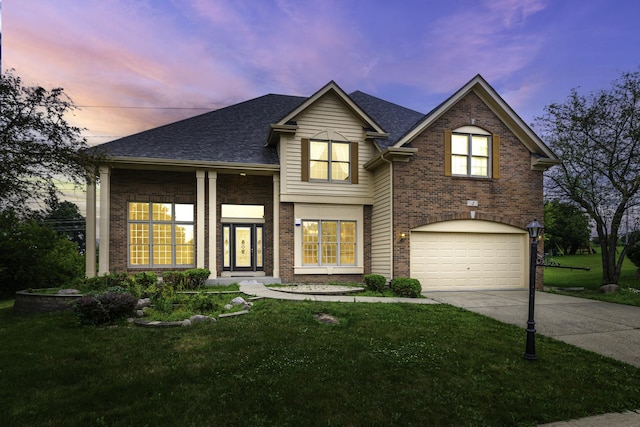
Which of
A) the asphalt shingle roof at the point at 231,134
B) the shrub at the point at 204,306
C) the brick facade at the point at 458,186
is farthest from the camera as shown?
the asphalt shingle roof at the point at 231,134

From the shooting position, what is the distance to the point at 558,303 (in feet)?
34.0

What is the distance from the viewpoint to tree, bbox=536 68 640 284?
43.3 feet

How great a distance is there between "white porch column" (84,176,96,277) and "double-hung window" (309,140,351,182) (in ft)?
25.5

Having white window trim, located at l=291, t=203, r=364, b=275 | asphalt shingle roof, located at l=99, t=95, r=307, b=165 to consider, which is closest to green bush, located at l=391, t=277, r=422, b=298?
white window trim, located at l=291, t=203, r=364, b=275

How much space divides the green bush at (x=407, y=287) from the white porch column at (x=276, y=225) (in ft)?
14.7

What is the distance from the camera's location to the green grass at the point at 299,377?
12.2ft

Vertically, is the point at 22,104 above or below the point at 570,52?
below

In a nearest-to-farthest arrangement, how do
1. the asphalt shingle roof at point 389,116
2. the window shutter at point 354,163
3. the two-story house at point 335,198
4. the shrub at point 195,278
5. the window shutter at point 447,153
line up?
the shrub at point 195,278
the two-story house at point 335,198
the window shutter at point 447,153
the window shutter at point 354,163
the asphalt shingle roof at point 389,116

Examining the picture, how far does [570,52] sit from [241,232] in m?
19.4

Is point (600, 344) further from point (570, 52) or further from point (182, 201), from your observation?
point (570, 52)

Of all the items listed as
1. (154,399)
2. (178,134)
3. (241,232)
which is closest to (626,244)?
(241,232)

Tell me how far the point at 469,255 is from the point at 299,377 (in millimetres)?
10374

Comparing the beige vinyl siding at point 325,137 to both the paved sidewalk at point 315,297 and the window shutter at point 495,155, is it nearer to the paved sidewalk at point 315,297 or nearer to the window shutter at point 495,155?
the paved sidewalk at point 315,297

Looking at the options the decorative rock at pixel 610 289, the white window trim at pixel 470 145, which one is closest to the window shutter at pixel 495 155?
the white window trim at pixel 470 145
